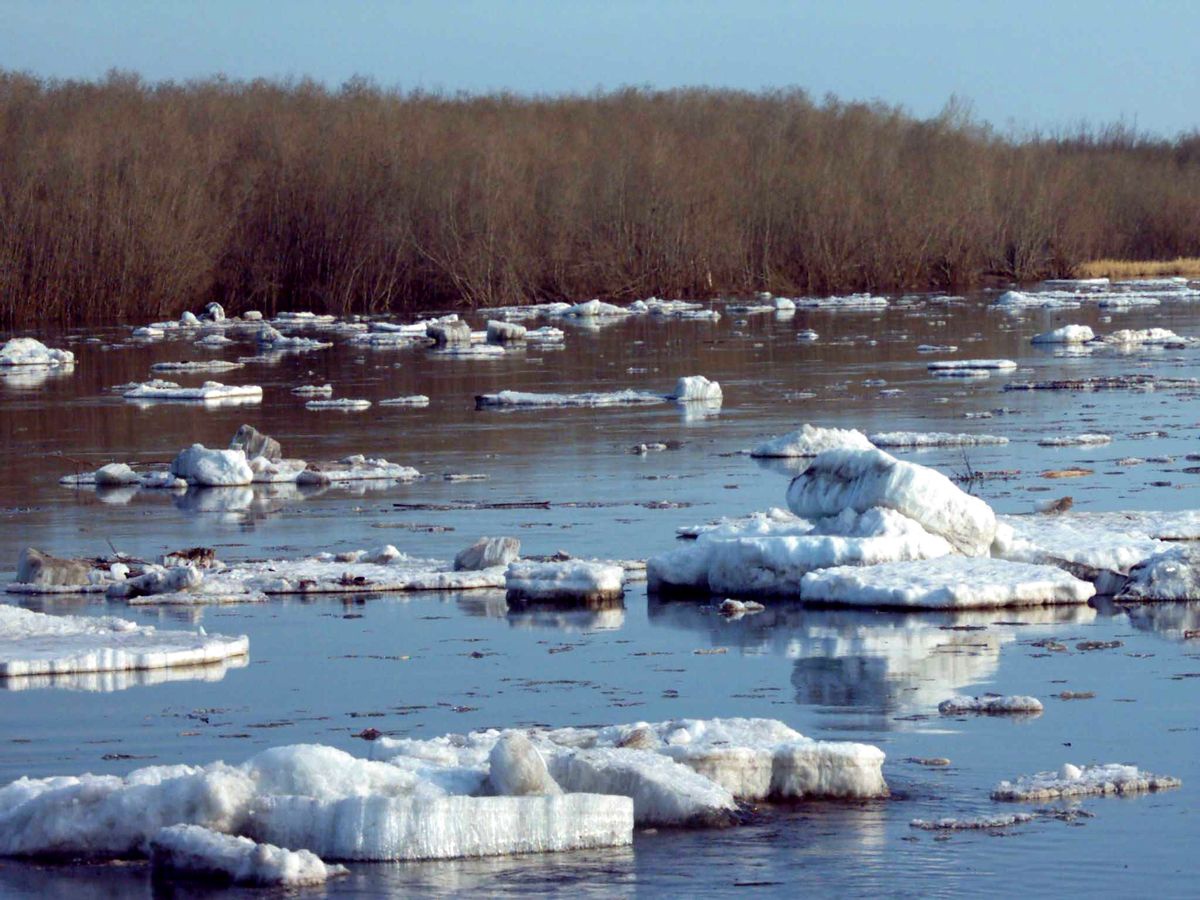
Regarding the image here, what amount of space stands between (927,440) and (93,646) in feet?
33.2

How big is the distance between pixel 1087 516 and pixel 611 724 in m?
5.67

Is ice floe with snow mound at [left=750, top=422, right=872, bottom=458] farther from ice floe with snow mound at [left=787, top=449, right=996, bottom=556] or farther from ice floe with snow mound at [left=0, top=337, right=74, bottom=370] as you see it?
ice floe with snow mound at [left=0, top=337, right=74, bottom=370]

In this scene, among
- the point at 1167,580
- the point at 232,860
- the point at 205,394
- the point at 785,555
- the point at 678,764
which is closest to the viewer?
the point at 232,860

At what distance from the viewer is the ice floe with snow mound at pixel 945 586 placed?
10.3 m

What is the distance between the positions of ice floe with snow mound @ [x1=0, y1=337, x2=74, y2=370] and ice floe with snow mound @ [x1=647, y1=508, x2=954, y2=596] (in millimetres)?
23252

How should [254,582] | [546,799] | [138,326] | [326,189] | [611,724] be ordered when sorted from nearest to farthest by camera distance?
[546,799] → [611,724] → [254,582] → [138,326] → [326,189]

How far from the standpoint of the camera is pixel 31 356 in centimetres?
3372

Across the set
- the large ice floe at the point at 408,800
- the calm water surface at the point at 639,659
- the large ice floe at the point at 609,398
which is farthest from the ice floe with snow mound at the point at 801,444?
the large ice floe at the point at 408,800

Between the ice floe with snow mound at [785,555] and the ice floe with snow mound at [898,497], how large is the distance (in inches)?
3.1

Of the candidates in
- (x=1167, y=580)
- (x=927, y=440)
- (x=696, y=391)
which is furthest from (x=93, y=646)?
(x=696, y=391)

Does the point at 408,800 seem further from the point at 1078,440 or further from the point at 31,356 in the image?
the point at 31,356

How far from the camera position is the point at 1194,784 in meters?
6.92

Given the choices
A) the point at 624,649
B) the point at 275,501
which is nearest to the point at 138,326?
the point at 275,501

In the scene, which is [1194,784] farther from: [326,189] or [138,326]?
[326,189]
